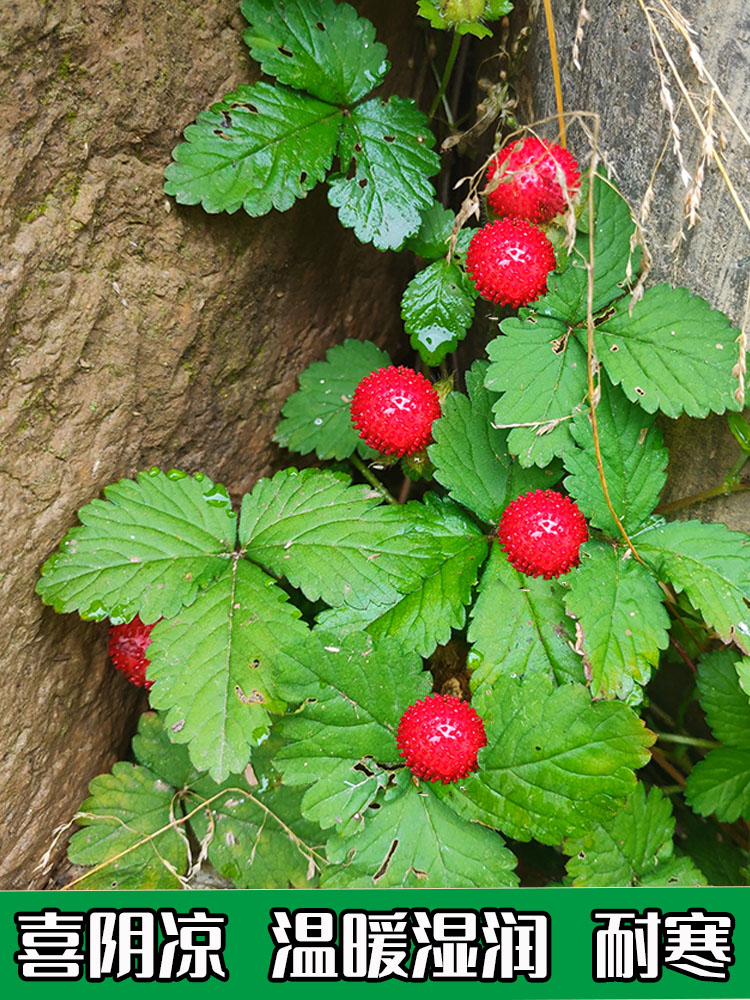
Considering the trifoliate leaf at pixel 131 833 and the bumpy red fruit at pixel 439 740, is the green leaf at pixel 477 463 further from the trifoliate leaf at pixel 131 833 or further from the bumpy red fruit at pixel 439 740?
the trifoliate leaf at pixel 131 833

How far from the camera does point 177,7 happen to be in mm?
1359

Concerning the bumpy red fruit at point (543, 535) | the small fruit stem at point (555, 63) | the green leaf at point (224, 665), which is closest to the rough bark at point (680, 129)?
the small fruit stem at point (555, 63)

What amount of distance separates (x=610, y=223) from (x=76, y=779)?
1.29m

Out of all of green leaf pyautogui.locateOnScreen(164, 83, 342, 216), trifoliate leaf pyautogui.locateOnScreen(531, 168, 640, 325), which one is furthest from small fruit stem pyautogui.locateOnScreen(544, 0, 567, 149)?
green leaf pyautogui.locateOnScreen(164, 83, 342, 216)

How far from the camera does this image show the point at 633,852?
1444mm

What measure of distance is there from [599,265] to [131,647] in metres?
0.97

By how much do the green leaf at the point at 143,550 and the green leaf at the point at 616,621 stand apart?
0.56m

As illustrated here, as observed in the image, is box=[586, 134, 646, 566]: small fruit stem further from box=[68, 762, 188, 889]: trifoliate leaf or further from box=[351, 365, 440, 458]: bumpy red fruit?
box=[68, 762, 188, 889]: trifoliate leaf

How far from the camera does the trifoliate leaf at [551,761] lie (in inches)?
50.8

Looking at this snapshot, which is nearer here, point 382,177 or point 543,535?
point 543,535

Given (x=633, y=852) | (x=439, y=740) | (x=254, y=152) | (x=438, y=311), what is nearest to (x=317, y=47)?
(x=254, y=152)

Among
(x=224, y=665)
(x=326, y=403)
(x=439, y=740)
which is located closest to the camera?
(x=439, y=740)

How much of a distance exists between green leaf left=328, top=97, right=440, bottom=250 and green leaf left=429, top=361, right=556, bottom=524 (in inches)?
11.8

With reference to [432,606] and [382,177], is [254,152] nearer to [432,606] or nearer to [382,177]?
[382,177]
